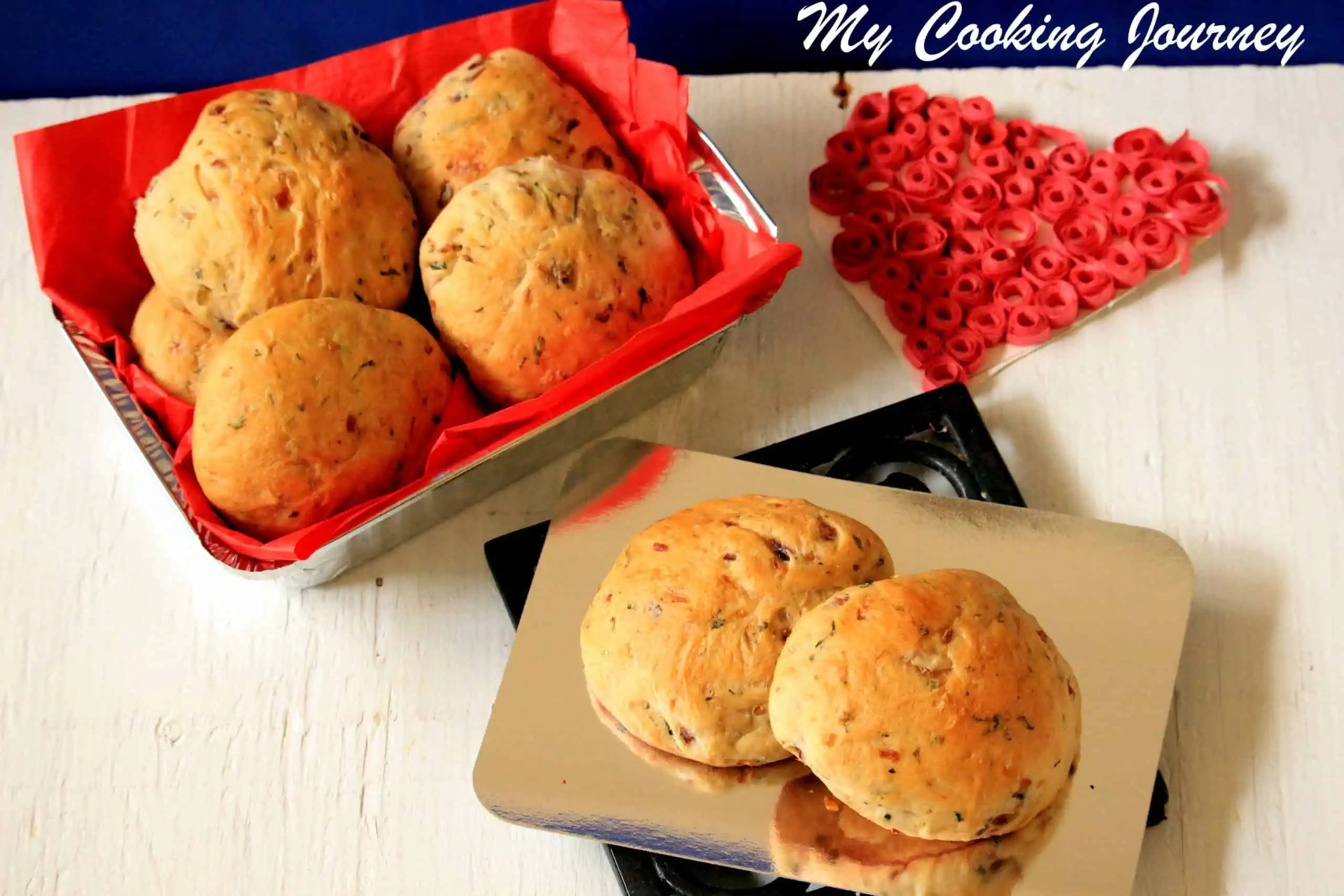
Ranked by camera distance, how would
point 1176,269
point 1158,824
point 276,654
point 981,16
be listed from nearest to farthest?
point 1158,824 < point 276,654 < point 1176,269 < point 981,16

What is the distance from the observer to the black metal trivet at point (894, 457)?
1.14 meters

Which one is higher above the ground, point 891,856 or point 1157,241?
point 1157,241

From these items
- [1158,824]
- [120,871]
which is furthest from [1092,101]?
[120,871]

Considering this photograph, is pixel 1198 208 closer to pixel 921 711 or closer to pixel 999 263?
pixel 999 263

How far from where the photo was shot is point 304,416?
1.00 m

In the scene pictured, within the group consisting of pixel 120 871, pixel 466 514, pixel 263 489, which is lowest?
pixel 120 871

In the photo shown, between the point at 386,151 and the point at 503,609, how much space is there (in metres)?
0.49

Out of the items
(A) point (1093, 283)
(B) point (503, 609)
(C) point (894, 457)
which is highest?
(A) point (1093, 283)

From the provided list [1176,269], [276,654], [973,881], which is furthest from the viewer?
[1176,269]

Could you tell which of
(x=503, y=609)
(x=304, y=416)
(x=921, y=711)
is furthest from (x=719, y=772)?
(x=304, y=416)

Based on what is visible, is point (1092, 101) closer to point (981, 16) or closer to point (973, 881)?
point (981, 16)

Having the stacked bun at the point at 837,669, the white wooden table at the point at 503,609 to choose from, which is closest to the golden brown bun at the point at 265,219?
the white wooden table at the point at 503,609

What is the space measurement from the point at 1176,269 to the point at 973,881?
74 cm

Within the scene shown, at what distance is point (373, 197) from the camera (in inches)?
43.8
